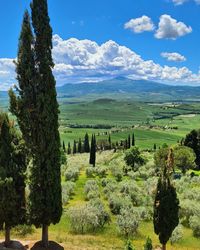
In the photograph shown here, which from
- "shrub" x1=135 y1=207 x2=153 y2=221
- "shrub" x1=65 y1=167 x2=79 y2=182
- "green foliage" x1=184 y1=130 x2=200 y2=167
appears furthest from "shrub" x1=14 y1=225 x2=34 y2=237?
"green foliage" x1=184 y1=130 x2=200 y2=167

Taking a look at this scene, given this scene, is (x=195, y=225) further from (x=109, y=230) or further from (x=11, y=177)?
(x=11, y=177)

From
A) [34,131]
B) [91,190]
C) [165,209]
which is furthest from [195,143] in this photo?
[34,131]

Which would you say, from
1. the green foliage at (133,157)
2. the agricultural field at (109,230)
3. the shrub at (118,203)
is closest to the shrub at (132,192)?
the agricultural field at (109,230)

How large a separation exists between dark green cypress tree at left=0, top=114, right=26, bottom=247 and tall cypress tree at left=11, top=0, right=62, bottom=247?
73 centimetres

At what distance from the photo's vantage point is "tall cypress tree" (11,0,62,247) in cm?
2627

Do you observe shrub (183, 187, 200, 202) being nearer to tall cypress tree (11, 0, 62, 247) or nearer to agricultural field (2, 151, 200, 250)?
agricultural field (2, 151, 200, 250)

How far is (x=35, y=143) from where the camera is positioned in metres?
Answer: 26.5

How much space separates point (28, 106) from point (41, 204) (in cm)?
659

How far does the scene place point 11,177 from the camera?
84.8 feet

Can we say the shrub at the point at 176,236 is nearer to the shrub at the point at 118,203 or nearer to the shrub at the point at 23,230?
the shrub at the point at 118,203

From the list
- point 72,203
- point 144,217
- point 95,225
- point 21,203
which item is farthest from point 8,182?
point 72,203

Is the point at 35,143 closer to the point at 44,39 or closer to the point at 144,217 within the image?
the point at 44,39

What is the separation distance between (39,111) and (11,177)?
4.68 m

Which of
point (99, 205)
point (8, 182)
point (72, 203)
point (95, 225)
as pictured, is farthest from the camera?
point (72, 203)
